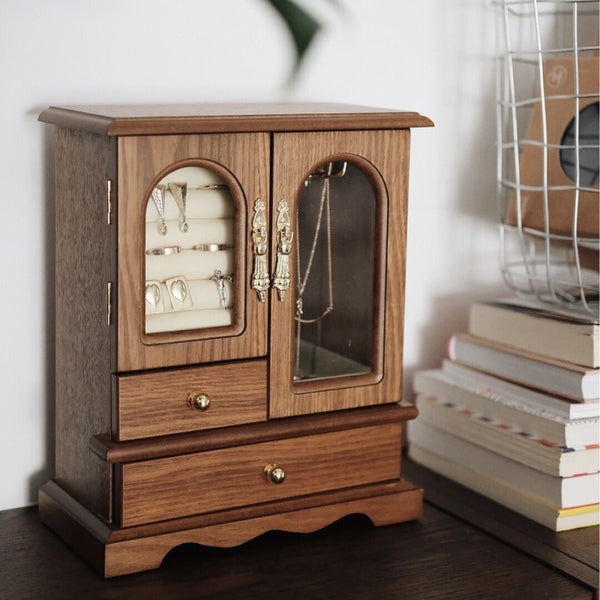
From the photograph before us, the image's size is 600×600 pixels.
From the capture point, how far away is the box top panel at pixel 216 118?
37.0 inches

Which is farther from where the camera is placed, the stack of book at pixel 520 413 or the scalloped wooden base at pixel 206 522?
the stack of book at pixel 520 413

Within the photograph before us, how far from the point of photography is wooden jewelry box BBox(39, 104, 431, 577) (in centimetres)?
98

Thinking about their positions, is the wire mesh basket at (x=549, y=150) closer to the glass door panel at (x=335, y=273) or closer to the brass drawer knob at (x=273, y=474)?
the glass door panel at (x=335, y=273)

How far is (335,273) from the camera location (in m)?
1.09

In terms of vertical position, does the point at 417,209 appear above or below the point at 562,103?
below

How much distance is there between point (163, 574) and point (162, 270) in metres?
0.28

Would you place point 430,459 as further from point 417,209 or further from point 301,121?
point 301,121

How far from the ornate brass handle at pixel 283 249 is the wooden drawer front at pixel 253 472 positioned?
0.16m

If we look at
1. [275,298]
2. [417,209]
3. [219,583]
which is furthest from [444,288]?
[219,583]

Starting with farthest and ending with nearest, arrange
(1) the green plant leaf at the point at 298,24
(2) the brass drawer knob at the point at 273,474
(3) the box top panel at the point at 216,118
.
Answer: (1) the green plant leaf at the point at 298,24
(2) the brass drawer knob at the point at 273,474
(3) the box top panel at the point at 216,118

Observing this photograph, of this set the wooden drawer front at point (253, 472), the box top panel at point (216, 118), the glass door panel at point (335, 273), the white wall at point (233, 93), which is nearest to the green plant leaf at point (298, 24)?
the white wall at point (233, 93)

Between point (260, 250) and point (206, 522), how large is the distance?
265 millimetres

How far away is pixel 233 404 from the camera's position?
3.40 feet

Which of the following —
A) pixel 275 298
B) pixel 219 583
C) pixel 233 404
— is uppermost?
pixel 275 298
